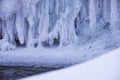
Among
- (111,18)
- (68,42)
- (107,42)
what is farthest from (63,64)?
(111,18)

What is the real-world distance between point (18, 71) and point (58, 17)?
15.1 inches

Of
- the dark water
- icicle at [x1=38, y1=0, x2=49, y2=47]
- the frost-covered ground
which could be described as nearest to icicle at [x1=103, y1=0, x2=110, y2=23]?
the frost-covered ground

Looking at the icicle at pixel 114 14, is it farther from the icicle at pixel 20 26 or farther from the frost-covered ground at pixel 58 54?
the icicle at pixel 20 26

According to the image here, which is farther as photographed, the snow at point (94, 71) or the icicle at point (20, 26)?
the icicle at point (20, 26)

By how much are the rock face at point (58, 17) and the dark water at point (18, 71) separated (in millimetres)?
169

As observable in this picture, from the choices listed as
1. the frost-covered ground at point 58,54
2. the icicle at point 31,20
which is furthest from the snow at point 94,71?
the icicle at point 31,20

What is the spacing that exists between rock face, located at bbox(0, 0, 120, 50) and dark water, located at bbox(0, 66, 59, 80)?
17 cm

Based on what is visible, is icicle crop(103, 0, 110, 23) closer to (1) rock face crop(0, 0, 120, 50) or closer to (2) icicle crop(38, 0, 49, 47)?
(1) rock face crop(0, 0, 120, 50)

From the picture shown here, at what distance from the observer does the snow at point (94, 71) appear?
1227 mm

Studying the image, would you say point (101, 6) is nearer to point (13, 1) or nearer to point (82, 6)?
point (82, 6)

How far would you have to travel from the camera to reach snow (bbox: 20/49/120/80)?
1.23m

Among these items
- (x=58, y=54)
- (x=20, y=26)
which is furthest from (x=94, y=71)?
(x=20, y=26)

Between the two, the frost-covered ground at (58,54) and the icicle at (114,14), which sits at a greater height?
the icicle at (114,14)

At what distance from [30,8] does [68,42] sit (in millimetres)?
297
